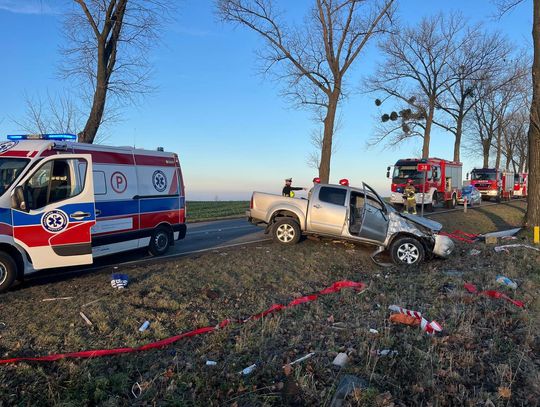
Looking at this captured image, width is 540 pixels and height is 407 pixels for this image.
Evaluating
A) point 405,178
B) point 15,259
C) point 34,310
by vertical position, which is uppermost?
point 405,178

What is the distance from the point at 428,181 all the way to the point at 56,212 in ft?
73.8

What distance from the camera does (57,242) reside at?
716 centimetres

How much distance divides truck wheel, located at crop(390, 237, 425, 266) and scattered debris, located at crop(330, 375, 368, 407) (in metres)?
6.49

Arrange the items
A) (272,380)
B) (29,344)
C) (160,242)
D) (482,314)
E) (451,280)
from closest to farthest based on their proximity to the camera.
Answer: (272,380), (29,344), (482,314), (451,280), (160,242)

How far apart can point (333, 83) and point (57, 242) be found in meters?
14.6

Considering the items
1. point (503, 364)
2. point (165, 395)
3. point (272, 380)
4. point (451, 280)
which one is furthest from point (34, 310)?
point (451, 280)

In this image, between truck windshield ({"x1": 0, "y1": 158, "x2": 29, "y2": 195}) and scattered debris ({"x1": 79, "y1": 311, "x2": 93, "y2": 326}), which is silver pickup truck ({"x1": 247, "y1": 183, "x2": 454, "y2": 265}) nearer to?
truck windshield ({"x1": 0, "y1": 158, "x2": 29, "y2": 195})

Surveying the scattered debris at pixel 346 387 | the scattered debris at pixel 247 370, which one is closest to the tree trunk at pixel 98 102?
the scattered debris at pixel 247 370

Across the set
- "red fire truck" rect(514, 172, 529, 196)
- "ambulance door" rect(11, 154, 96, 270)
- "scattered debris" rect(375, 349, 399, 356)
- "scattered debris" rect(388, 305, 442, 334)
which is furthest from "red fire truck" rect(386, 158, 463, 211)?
"scattered debris" rect(375, 349, 399, 356)

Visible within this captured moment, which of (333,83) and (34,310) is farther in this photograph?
(333,83)

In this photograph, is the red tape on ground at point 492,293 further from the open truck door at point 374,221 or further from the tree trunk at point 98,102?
the tree trunk at point 98,102

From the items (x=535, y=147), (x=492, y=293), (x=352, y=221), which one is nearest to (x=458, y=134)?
(x=535, y=147)

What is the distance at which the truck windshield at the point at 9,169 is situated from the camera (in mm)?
6985

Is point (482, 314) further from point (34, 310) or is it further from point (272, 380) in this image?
point (34, 310)
